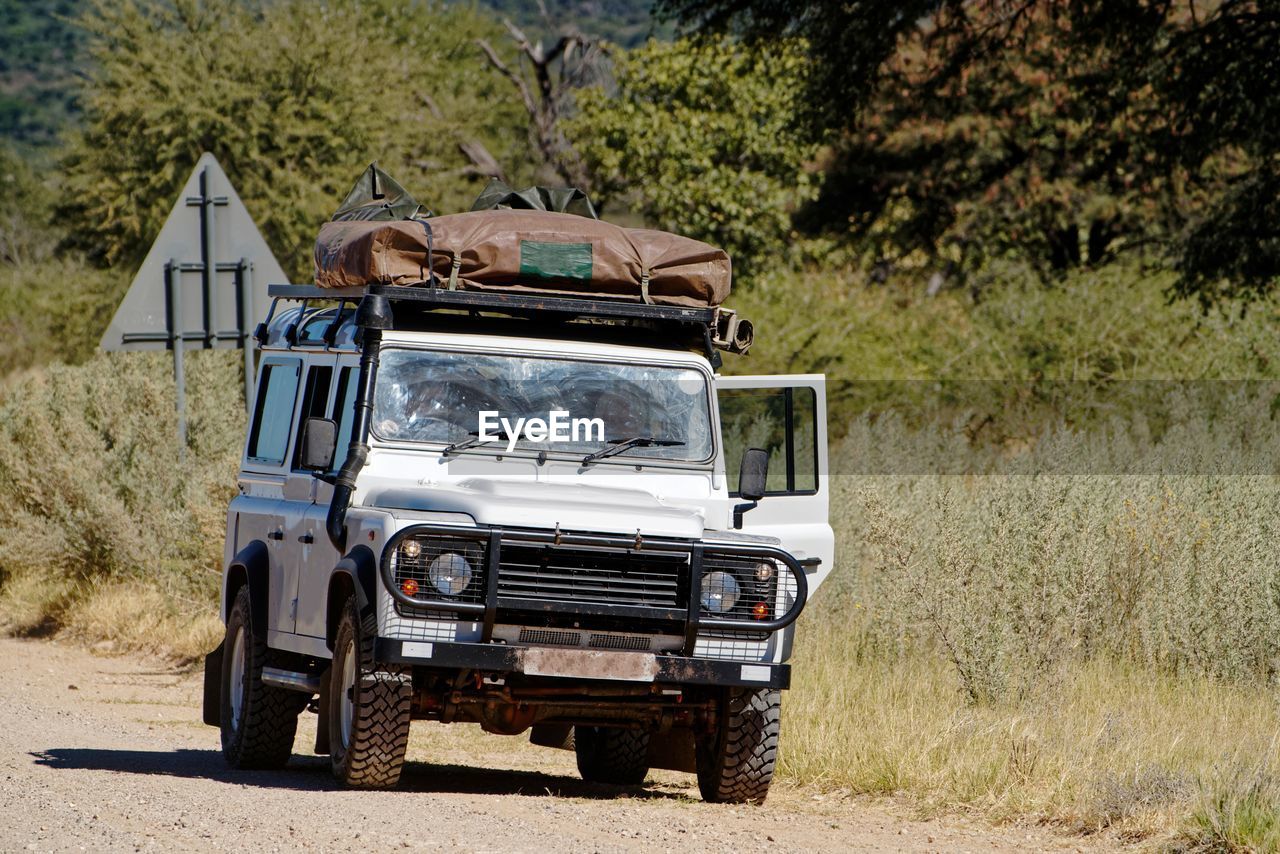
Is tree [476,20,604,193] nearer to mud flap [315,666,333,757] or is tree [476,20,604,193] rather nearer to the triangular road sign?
the triangular road sign

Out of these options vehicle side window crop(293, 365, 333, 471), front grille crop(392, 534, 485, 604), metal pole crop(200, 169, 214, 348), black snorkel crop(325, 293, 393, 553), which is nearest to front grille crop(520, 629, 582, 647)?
front grille crop(392, 534, 485, 604)

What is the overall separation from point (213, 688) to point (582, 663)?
129 inches

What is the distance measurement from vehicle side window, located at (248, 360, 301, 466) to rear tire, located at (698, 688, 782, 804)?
110 inches

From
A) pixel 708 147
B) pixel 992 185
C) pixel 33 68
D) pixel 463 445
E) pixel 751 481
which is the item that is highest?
pixel 33 68

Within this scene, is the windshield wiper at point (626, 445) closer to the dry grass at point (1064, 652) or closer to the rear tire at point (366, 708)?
the rear tire at point (366, 708)

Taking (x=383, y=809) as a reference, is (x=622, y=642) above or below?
above

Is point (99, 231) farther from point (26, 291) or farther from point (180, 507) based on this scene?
point (180, 507)

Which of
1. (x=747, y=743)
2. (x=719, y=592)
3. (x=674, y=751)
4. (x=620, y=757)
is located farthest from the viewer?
(x=620, y=757)

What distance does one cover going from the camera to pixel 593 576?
766 cm

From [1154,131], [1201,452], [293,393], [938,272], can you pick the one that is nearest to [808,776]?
[293,393]

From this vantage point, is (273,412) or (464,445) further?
(273,412)

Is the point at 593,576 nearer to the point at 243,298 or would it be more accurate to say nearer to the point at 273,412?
the point at 273,412

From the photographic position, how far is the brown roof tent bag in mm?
8469

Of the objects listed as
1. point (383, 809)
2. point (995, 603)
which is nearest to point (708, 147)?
point (995, 603)
